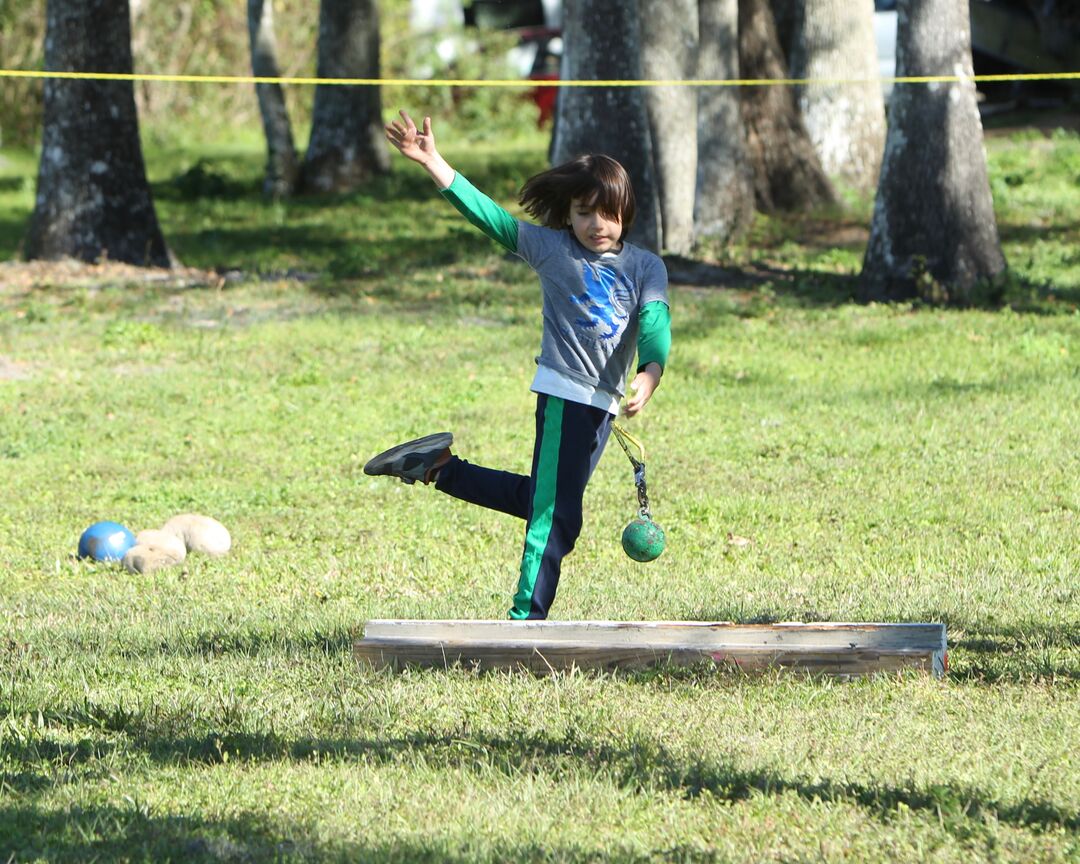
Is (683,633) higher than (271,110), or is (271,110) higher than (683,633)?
(271,110)

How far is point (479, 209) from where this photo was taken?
17.7 feet

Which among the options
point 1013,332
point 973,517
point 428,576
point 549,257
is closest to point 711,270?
point 1013,332

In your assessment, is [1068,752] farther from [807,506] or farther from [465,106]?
[465,106]

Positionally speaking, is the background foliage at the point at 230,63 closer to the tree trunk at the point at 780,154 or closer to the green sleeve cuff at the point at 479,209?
the tree trunk at the point at 780,154

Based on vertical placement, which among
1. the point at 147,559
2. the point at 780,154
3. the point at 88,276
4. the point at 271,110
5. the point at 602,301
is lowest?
the point at 147,559

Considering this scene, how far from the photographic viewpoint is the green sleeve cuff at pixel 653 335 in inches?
215

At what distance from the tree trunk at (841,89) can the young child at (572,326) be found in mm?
13777

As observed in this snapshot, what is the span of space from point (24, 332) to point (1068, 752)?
1042 cm

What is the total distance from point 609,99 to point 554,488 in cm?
936

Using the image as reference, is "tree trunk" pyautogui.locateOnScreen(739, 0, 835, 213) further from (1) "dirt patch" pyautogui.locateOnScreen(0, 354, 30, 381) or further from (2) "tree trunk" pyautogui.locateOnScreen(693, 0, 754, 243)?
(1) "dirt patch" pyautogui.locateOnScreen(0, 354, 30, 381)

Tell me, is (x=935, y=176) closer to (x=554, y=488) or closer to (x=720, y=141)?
(x=720, y=141)

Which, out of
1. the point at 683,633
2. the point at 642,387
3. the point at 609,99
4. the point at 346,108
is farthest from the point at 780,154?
the point at 683,633

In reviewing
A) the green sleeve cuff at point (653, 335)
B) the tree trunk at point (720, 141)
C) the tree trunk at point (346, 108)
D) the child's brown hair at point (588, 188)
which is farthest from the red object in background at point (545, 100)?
the green sleeve cuff at point (653, 335)

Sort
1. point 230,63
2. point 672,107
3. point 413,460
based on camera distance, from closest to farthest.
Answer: point 413,460 → point 672,107 → point 230,63
